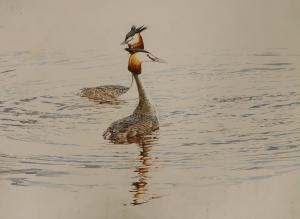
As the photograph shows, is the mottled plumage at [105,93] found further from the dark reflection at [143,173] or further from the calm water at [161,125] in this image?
the dark reflection at [143,173]

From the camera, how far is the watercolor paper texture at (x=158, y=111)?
1869mm

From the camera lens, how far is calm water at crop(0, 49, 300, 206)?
1.87 meters

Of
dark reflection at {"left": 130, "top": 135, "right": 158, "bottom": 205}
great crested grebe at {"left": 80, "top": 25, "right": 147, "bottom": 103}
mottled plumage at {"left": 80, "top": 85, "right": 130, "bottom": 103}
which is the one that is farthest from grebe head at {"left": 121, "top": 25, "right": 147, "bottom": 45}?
dark reflection at {"left": 130, "top": 135, "right": 158, "bottom": 205}

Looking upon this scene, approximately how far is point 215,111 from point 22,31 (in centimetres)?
78

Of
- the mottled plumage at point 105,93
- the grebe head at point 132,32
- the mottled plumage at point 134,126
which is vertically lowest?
the mottled plumage at point 134,126

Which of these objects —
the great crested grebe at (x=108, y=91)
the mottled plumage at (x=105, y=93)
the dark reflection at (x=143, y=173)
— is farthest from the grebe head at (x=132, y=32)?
the dark reflection at (x=143, y=173)

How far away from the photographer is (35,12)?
1.94 meters

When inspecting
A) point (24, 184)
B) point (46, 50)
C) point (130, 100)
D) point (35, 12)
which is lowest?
point (24, 184)

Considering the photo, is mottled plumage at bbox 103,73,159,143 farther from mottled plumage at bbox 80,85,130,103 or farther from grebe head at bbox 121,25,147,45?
grebe head at bbox 121,25,147,45

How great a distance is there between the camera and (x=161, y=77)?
6.23ft

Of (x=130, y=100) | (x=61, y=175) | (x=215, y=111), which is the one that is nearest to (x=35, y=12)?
(x=130, y=100)

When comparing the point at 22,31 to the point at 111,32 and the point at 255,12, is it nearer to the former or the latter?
the point at 111,32

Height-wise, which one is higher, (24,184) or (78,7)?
(78,7)

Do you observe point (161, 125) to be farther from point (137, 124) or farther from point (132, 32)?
point (132, 32)
